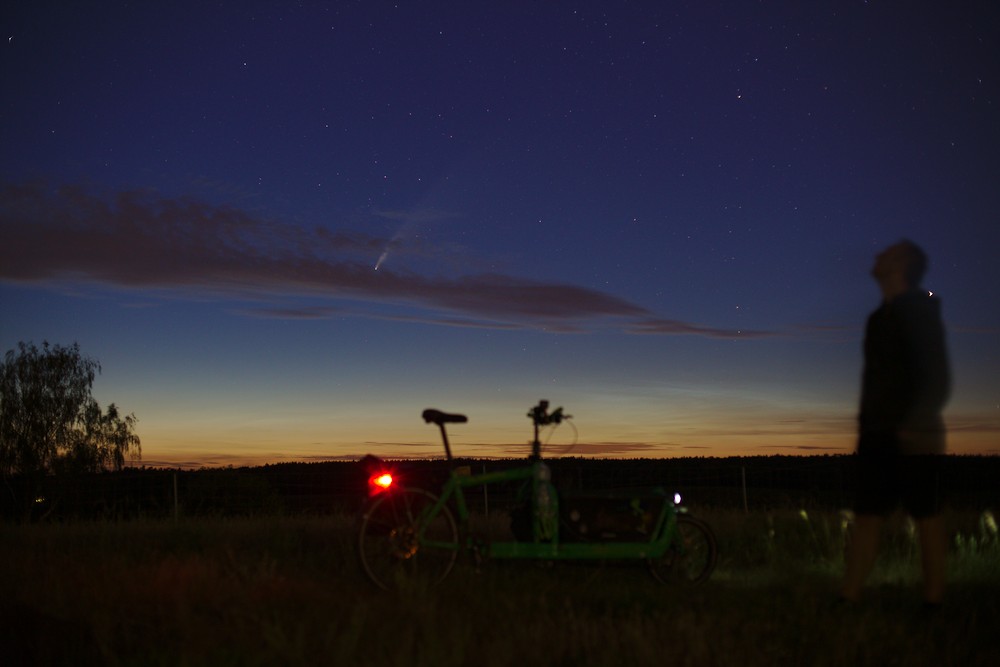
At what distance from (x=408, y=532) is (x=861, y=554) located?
3345mm

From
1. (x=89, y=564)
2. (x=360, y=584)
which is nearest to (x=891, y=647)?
(x=360, y=584)

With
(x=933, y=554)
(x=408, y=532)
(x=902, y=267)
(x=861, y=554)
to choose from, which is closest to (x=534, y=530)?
(x=408, y=532)

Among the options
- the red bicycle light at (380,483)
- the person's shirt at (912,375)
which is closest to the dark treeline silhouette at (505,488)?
the red bicycle light at (380,483)

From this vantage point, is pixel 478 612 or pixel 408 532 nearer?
pixel 478 612

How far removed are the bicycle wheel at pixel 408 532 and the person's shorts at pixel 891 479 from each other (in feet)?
10.1

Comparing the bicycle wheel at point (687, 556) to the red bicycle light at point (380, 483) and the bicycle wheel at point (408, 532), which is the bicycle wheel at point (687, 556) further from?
the red bicycle light at point (380, 483)

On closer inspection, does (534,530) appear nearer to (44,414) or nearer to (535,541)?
(535,541)

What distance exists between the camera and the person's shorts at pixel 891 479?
588 centimetres

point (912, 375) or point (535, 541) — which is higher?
point (912, 375)

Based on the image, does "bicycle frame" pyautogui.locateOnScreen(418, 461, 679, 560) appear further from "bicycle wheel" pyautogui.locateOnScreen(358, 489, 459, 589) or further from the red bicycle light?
the red bicycle light

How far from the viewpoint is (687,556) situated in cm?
776

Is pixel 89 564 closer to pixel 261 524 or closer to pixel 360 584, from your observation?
pixel 360 584

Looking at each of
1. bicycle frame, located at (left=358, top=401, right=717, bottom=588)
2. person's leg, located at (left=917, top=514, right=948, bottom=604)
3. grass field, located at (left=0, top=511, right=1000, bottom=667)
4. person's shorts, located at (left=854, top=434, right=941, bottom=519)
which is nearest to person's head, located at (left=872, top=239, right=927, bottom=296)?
person's shorts, located at (left=854, top=434, right=941, bottom=519)

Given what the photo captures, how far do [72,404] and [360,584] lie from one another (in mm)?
39707
